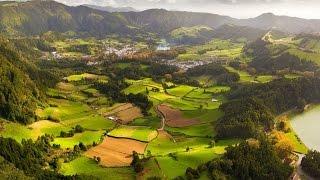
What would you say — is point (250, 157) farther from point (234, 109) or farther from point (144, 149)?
point (234, 109)

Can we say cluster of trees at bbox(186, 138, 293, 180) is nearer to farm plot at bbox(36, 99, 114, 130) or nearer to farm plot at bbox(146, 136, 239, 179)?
farm plot at bbox(146, 136, 239, 179)

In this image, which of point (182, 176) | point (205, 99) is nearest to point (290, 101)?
point (205, 99)

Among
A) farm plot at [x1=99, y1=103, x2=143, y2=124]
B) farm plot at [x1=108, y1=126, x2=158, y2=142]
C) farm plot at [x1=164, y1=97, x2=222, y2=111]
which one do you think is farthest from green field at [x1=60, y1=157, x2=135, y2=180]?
farm plot at [x1=164, y1=97, x2=222, y2=111]

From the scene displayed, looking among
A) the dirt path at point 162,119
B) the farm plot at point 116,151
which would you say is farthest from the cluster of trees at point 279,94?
the farm plot at point 116,151

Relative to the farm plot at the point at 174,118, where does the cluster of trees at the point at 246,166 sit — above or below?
above

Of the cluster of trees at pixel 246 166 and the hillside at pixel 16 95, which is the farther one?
the hillside at pixel 16 95

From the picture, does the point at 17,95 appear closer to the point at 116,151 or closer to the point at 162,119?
the point at 162,119

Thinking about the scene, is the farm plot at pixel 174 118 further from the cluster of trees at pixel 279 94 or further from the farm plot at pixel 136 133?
the cluster of trees at pixel 279 94
